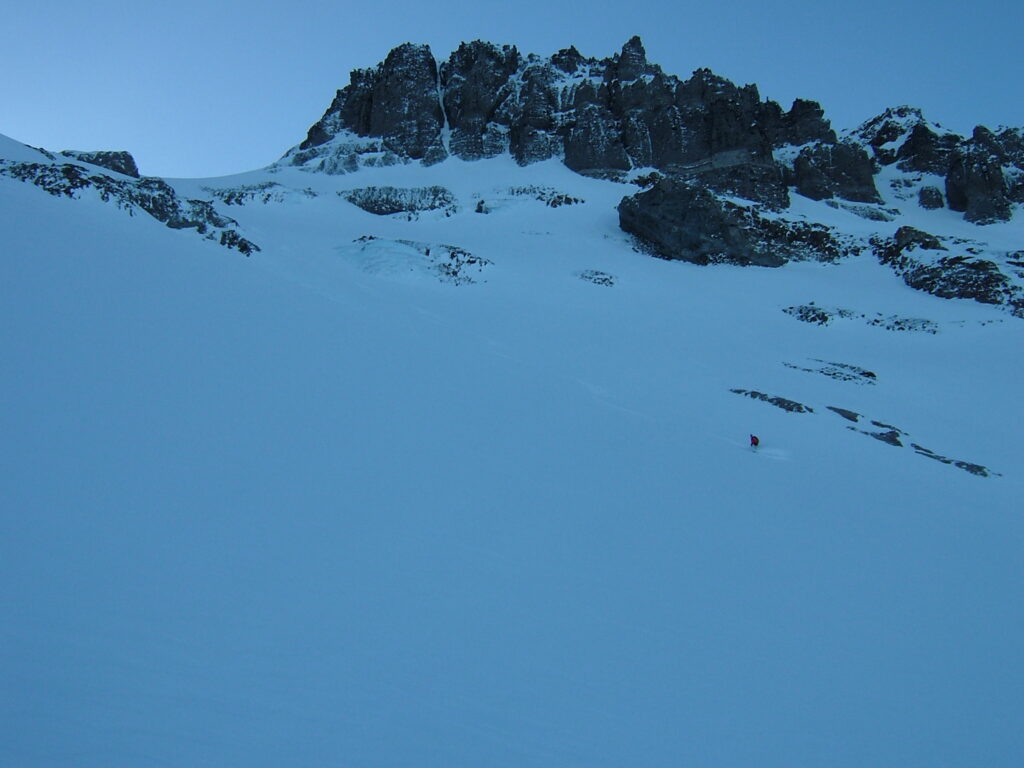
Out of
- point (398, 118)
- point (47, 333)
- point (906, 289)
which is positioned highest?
point (398, 118)

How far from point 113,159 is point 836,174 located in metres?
58.2

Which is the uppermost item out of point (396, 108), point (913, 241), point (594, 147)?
point (396, 108)

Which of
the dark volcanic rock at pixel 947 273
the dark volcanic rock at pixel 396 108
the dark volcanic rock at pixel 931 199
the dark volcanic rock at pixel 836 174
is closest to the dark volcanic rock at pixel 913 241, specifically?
the dark volcanic rock at pixel 947 273

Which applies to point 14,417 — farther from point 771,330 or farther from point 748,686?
point 771,330

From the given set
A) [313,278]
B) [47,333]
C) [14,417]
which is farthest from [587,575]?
[313,278]

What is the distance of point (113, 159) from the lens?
33312 millimetres

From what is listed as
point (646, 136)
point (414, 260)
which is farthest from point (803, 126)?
point (414, 260)

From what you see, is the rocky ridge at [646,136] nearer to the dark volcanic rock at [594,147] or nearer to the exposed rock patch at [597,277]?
the dark volcanic rock at [594,147]

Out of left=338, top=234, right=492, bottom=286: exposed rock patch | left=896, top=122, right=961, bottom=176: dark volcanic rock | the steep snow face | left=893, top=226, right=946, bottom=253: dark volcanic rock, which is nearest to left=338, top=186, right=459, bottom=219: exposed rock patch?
left=338, top=234, right=492, bottom=286: exposed rock patch

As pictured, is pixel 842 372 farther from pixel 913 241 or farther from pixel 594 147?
pixel 594 147

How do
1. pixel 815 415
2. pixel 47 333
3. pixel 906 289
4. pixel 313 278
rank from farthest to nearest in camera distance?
1. pixel 906 289
2. pixel 313 278
3. pixel 815 415
4. pixel 47 333

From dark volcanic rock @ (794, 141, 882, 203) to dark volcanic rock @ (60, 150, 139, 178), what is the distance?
53.1m

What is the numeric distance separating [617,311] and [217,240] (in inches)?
651

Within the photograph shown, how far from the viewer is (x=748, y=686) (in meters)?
5.18
